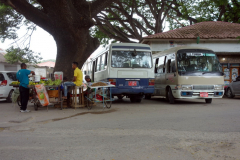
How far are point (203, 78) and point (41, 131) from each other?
816 cm

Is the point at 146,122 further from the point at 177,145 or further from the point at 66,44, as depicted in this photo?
the point at 66,44

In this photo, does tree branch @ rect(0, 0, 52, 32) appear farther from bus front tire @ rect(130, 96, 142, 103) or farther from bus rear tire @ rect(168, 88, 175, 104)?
bus rear tire @ rect(168, 88, 175, 104)

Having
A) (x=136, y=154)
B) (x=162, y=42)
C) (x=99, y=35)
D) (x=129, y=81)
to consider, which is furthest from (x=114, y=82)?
(x=99, y=35)

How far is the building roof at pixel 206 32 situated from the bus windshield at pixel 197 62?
30.3ft

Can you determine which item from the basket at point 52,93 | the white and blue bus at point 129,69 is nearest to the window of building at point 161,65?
the white and blue bus at point 129,69

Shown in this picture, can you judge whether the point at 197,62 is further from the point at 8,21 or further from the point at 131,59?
the point at 8,21

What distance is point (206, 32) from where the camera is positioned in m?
22.9

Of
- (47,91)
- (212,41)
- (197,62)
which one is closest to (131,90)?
(197,62)

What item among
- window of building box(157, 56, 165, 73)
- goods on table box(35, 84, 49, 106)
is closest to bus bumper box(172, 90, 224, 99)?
window of building box(157, 56, 165, 73)

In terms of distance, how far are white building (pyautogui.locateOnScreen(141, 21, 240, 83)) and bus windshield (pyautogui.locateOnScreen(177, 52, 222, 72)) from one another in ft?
30.3

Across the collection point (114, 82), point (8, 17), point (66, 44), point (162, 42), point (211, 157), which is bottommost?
point (211, 157)

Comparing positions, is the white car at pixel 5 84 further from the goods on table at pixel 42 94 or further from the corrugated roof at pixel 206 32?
the corrugated roof at pixel 206 32

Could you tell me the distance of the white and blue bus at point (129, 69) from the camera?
1241 cm

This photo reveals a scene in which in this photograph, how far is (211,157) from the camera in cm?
424
